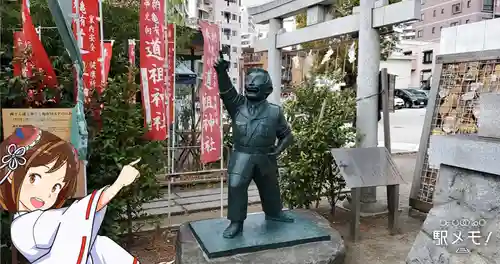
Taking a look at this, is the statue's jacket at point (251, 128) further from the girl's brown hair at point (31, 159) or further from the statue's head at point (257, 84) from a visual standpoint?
the girl's brown hair at point (31, 159)

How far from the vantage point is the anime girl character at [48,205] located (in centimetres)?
212

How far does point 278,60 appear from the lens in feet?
24.8

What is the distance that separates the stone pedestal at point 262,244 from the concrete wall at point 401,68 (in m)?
27.6

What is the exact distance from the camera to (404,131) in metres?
15.8

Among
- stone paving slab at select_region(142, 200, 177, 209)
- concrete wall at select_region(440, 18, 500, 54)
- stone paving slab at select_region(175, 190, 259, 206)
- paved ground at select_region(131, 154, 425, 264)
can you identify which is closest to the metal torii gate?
paved ground at select_region(131, 154, 425, 264)

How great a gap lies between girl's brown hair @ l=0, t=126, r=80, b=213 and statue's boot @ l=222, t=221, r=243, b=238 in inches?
63.1

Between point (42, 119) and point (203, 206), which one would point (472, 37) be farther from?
point (42, 119)

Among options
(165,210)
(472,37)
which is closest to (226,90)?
(165,210)

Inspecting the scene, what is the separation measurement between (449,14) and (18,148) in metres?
44.5

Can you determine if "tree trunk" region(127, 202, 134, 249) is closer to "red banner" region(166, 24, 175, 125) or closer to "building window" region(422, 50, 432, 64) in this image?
"red banner" region(166, 24, 175, 125)

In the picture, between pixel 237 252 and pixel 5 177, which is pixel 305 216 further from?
pixel 5 177

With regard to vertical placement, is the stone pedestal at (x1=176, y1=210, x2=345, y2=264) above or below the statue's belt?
below

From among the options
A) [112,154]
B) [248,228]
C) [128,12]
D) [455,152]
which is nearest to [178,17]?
[128,12]

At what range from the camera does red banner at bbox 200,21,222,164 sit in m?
4.72
